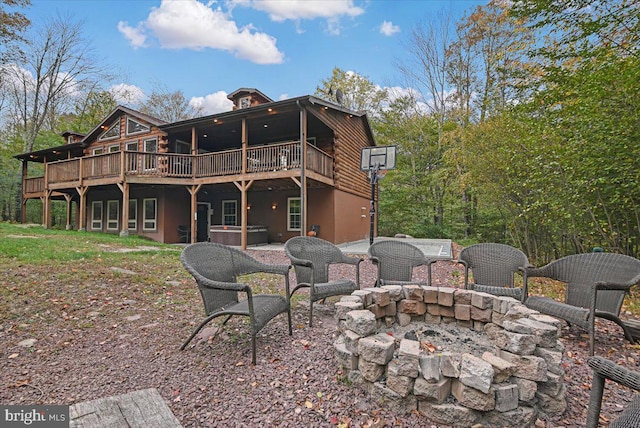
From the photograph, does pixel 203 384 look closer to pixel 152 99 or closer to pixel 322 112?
pixel 322 112

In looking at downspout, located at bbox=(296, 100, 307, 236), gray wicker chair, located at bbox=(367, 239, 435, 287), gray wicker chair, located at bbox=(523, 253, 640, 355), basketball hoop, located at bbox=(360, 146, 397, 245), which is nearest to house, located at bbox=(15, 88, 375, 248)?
downspout, located at bbox=(296, 100, 307, 236)

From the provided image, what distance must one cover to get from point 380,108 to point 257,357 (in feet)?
63.8

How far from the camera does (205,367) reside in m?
2.16

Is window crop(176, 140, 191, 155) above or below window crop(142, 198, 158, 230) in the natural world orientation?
above

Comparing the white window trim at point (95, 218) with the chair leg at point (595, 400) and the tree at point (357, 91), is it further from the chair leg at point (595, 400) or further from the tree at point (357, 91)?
the chair leg at point (595, 400)

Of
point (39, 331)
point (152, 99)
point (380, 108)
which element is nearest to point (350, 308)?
point (39, 331)

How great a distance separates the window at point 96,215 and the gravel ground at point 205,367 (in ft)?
42.5

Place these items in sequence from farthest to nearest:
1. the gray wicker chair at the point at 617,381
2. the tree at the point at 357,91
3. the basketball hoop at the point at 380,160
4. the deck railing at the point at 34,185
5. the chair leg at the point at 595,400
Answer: the tree at the point at 357,91 < the deck railing at the point at 34,185 < the basketball hoop at the point at 380,160 < the chair leg at the point at 595,400 < the gray wicker chair at the point at 617,381

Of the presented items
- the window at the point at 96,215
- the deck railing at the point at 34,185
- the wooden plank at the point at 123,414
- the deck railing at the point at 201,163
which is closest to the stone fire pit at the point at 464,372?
the wooden plank at the point at 123,414

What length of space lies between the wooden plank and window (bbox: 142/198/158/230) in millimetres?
12387

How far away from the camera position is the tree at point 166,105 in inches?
867

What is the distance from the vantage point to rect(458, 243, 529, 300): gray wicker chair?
3.31 metres

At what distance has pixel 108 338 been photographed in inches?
104

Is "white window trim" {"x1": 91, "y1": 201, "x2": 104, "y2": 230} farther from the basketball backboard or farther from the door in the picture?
the basketball backboard
